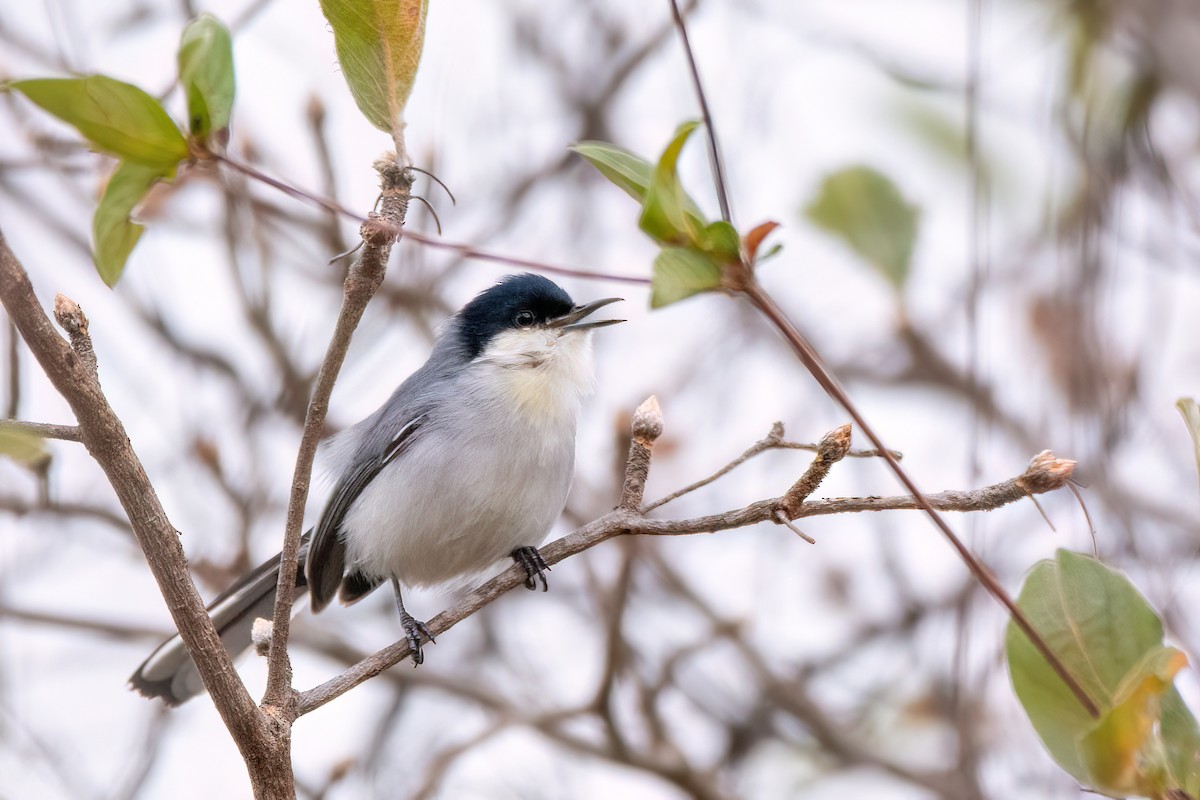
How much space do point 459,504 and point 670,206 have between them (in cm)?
210

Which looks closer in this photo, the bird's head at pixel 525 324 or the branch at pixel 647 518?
the branch at pixel 647 518

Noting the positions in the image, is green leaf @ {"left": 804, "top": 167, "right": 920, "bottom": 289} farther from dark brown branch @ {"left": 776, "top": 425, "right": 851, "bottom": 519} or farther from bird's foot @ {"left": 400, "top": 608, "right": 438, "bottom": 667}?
bird's foot @ {"left": 400, "top": 608, "right": 438, "bottom": 667}

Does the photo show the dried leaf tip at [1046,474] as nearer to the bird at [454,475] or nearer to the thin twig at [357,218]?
the thin twig at [357,218]

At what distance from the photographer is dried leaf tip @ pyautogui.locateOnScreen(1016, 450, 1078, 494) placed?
1.79 metres

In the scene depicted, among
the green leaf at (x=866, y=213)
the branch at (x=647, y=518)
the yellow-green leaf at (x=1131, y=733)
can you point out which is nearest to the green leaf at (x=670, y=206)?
the branch at (x=647, y=518)

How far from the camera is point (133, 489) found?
6.52ft

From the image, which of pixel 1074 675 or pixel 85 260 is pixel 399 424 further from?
pixel 1074 675

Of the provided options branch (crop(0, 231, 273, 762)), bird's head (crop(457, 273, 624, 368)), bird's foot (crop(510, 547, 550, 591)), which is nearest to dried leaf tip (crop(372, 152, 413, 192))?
branch (crop(0, 231, 273, 762))

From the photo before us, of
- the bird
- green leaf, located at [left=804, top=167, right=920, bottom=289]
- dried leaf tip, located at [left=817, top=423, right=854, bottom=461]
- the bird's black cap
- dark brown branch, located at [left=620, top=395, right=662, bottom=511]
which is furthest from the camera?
the bird's black cap

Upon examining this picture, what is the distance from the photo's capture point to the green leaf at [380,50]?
1.81 m

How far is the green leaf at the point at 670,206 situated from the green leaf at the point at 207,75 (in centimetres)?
62

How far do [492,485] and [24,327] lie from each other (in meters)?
1.75

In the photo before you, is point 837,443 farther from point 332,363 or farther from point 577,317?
point 577,317

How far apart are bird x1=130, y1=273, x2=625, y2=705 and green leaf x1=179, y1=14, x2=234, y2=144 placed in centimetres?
183
